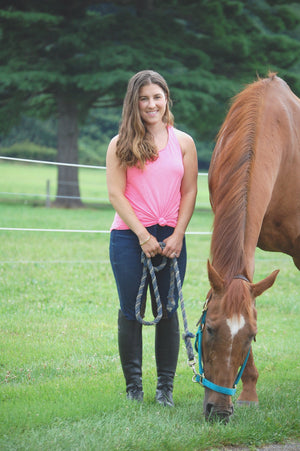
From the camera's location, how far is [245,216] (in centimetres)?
294

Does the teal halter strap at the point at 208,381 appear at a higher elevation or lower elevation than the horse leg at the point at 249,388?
higher

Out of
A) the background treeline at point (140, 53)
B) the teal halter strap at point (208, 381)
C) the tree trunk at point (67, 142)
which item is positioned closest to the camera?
the teal halter strap at point (208, 381)

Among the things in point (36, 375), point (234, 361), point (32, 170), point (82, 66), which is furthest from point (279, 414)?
point (32, 170)

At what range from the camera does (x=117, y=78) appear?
15.4 metres

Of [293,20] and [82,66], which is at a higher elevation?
[293,20]

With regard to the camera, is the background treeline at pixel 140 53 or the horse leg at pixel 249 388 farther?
the background treeline at pixel 140 53

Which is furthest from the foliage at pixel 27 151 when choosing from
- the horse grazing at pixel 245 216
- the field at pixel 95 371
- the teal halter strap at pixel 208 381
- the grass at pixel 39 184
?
the teal halter strap at pixel 208 381

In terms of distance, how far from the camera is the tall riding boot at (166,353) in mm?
3443

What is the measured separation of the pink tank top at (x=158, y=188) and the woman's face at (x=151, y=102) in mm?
171

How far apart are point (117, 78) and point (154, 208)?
1272 cm

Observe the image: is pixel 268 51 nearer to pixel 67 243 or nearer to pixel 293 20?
pixel 293 20

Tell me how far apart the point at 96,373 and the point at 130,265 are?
1211mm

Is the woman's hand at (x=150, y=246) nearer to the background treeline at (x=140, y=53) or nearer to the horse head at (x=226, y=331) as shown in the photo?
the horse head at (x=226, y=331)

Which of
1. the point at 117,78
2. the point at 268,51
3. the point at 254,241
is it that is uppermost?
the point at 268,51
